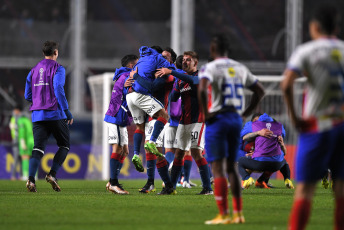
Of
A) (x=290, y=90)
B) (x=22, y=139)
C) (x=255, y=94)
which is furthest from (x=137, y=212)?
(x=22, y=139)

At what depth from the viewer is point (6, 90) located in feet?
86.7

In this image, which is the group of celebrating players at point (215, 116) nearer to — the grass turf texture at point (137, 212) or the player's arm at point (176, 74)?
the player's arm at point (176, 74)

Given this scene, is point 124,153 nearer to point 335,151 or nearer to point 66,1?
point 335,151

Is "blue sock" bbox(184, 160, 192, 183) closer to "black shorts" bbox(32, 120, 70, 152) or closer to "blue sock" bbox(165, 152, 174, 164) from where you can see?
"blue sock" bbox(165, 152, 174, 164)

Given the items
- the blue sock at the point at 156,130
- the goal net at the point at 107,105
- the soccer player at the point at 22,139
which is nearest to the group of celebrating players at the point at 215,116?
the blue sock at the point at 156,130

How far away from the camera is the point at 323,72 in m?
5.09

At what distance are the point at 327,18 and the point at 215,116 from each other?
1843 mm

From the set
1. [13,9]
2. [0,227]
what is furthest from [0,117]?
[0,227]

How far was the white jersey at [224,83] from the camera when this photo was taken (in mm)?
6609

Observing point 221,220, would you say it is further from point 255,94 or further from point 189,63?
point 189,63

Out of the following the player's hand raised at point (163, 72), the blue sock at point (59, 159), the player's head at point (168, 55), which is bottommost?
the blue sock at point (59, 159)

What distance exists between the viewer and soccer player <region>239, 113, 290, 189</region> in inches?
494

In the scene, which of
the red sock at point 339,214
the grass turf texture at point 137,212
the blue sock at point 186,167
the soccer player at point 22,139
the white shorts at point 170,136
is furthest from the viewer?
the soccer player at point 22,139

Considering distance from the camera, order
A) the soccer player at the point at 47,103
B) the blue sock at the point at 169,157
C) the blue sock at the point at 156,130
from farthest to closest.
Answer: the blue sock at the point at 169,157, the soccer player at the point at 47,103, the blue sock at the point at 156,130
